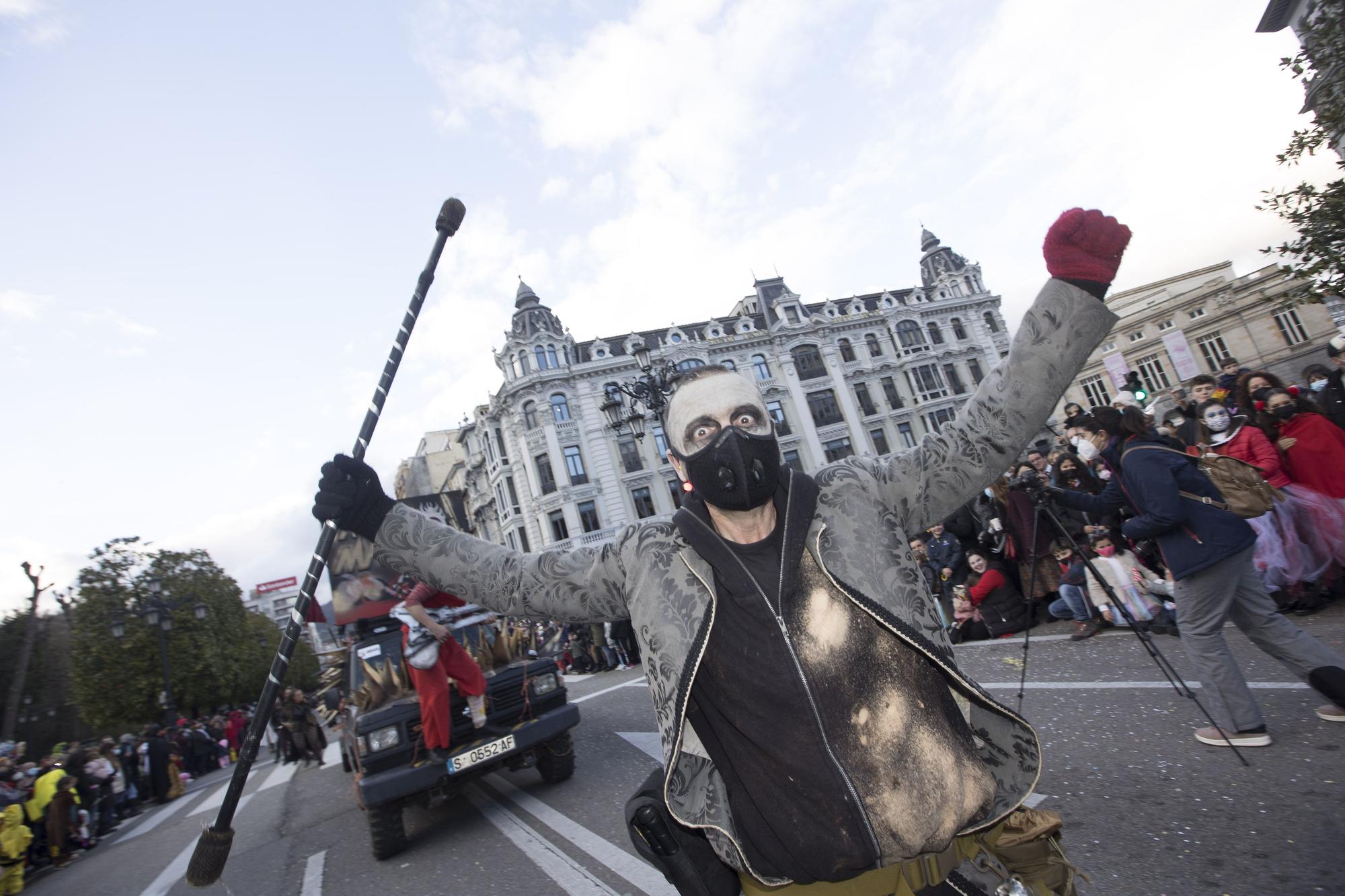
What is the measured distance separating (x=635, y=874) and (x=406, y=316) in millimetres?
3430

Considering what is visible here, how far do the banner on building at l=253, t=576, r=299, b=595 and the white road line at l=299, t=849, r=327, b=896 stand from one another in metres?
175

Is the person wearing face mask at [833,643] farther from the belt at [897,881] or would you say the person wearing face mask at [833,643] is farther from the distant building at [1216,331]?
the distant building at [1216,331]

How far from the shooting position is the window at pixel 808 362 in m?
43.1

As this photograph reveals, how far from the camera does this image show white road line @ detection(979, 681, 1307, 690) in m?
4.41

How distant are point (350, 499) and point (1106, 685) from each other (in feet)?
18.7

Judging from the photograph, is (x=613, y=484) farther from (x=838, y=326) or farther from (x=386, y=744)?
(x=386, y=744)

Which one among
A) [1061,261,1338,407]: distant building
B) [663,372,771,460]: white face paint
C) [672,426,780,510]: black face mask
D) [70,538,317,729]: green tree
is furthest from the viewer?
[1061,261,1338,407]: distant building

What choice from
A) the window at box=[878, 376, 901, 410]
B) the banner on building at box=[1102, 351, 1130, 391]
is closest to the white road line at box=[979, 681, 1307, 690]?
the banner on building at box=[1102, 351, 1130, 391]

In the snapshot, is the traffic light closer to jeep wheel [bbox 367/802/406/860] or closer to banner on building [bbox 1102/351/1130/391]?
banner on building [bbox 1102/351/1130/391]

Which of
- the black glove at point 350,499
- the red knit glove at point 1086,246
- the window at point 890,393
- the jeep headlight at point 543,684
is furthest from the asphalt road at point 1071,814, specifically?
the window at point 890,393

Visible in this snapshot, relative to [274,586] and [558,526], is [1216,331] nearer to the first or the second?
[558,526]

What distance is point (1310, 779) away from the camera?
10.6ft

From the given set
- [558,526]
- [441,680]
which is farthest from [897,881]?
[558,526]

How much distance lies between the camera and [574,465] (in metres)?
37.3
